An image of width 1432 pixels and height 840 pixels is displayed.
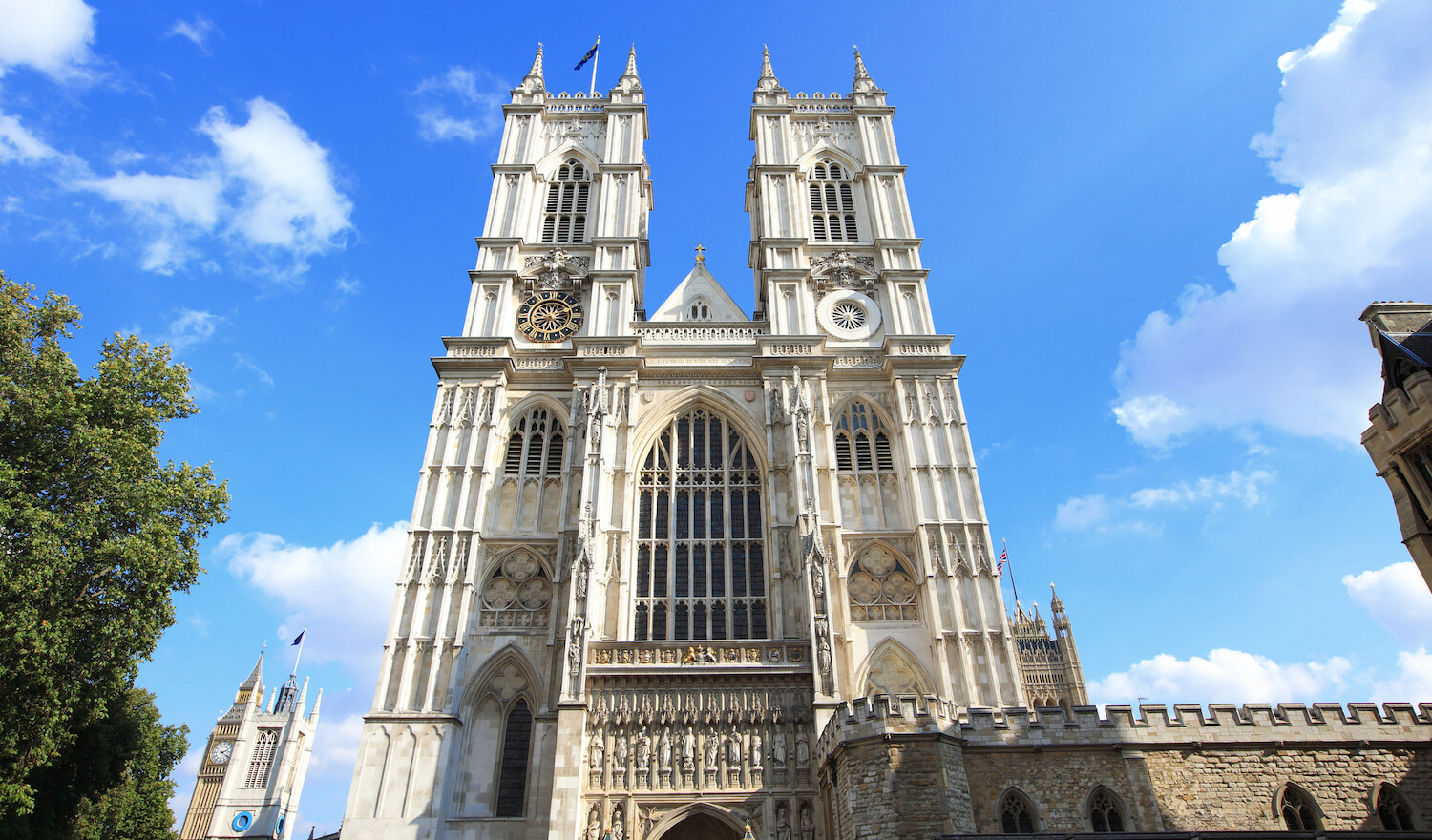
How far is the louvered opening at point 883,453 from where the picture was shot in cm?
2667

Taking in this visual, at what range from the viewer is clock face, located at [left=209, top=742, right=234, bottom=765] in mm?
63844

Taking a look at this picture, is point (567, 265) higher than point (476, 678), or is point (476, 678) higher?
point (567, 265)

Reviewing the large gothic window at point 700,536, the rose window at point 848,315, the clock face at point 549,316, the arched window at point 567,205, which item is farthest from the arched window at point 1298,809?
the arched window at point 567,205

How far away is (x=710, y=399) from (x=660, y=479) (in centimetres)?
320

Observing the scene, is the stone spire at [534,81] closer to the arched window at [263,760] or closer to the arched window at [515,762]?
the arched window at [515,762]

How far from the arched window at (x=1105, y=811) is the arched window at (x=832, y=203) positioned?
2184 cm

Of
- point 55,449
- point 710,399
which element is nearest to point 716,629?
point 710,399

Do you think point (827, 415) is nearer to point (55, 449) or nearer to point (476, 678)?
point (476, 678)

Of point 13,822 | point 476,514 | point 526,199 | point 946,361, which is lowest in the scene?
A: point 13,822

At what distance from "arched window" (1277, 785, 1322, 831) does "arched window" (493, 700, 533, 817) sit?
656 inches

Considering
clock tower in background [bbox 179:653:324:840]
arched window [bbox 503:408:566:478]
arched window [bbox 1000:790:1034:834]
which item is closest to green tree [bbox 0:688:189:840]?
arched window [bbox 503:408:566:478]

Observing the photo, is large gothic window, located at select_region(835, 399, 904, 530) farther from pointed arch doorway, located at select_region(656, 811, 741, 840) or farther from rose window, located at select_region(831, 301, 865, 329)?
pointed arch doorway, located at select_region(656, 811, 741, 840)

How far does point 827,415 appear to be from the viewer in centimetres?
2659

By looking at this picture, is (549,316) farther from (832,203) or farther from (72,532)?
(72,532)
